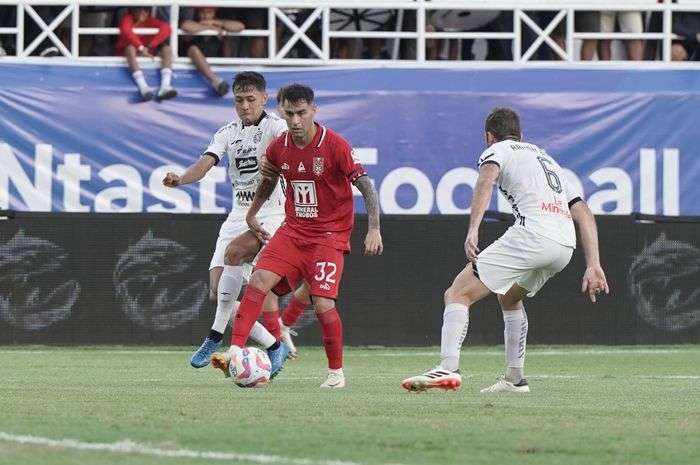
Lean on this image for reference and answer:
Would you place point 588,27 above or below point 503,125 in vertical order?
above

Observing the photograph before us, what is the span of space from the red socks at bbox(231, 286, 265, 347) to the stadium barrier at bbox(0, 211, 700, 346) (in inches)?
264

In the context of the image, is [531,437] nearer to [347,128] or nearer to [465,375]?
[465,375]

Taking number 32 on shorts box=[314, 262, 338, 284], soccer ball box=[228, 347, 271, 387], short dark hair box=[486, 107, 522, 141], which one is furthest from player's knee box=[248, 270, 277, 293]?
short dark hair box=[486, 107, 522, 141]

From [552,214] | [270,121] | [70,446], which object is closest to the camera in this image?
[70,446]

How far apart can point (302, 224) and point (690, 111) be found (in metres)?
11.2

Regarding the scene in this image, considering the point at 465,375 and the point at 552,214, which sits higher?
the point at 552,214

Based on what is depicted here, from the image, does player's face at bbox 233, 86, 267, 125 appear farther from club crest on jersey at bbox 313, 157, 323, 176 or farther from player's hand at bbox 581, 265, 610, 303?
player's hand at bbox 581, 265, 610, 303

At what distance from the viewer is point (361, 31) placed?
72.9ft

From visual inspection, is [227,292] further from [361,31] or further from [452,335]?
[361,31]

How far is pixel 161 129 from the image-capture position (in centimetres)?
2092

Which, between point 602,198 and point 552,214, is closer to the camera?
point 552,214

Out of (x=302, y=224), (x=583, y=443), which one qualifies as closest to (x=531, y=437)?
(x=583, y=443)

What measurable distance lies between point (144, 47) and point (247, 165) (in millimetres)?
7953

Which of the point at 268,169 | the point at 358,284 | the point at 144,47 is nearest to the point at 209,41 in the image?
the point at 144,47
